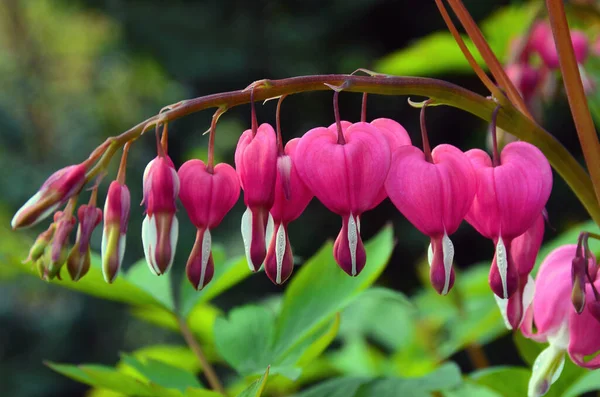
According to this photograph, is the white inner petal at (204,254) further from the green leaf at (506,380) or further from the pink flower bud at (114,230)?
the green leaf at (506,380)

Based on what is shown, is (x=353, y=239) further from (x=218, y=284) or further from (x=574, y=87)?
Answer: (x=218, y=284)

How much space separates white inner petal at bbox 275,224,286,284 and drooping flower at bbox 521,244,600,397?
27cm

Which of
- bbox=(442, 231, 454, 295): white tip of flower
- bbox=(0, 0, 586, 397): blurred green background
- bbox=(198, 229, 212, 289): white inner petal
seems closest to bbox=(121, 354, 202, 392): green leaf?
bbox=(198, 229, 212, 289): white inner petal

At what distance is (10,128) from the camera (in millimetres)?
5527

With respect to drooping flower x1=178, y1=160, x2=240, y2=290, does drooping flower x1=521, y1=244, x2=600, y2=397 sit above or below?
below

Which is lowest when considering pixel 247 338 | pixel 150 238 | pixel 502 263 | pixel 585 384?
pixel 585 384

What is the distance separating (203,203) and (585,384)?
48 centimetres

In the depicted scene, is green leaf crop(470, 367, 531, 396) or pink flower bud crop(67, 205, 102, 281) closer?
pink flower bud crop(67, 205, 102, 281)

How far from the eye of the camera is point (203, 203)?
2.03ft

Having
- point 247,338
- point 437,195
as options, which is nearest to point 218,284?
point 247,338

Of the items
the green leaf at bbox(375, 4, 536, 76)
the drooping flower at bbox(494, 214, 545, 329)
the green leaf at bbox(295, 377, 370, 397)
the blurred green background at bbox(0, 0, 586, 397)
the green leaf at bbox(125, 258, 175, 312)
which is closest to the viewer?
the drooping flower at bbox(494, 214, 545, 329)

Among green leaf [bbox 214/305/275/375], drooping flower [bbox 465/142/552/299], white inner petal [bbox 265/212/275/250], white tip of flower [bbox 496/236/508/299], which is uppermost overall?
white inner petal [bbox 265/212/275/250]

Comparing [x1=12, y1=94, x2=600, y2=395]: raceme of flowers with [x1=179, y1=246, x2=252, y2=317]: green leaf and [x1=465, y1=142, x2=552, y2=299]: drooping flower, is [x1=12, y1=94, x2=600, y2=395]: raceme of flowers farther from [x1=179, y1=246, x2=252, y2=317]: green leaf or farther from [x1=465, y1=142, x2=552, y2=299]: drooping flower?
[x1=179, y1=246, x2=252, y2=317]: green leaf

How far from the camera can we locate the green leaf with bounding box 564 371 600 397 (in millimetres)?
750
